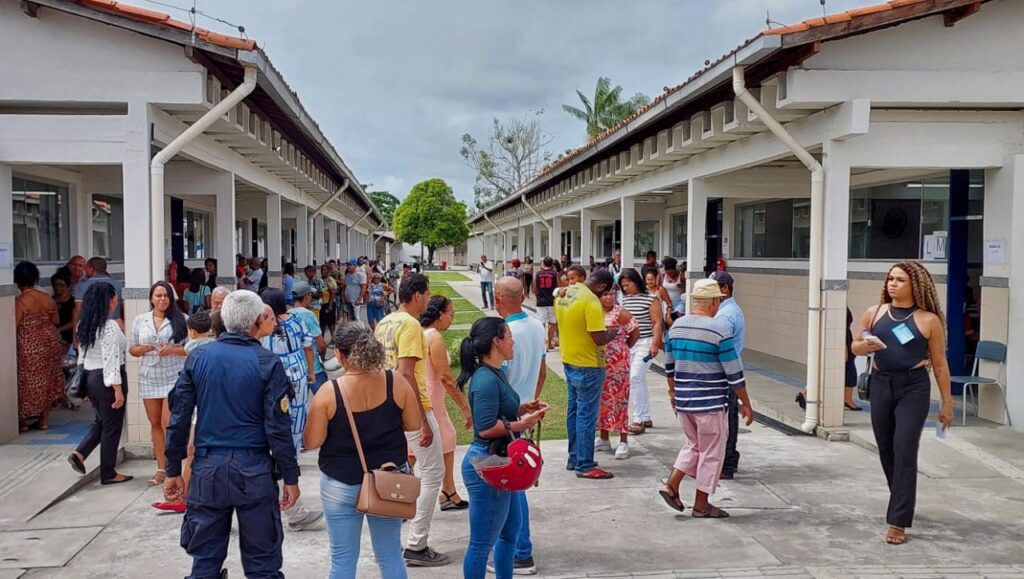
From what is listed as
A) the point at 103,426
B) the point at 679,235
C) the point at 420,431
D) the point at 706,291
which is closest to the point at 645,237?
the point at 679,235

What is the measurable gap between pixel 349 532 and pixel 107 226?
10.1 m

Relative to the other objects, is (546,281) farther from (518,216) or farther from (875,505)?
(518,216)

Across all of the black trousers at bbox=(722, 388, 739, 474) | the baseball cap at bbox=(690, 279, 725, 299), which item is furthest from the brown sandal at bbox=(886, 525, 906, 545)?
the baseball cap at bbox=(690, 279, 725, 299)

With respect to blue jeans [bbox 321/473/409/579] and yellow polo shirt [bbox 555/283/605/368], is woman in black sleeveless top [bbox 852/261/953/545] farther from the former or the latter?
blue jeans [bbox 321/473/409/579]

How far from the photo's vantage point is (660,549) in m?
5.16

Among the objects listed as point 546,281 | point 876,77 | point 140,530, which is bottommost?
point 140,530

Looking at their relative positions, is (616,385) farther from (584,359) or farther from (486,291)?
(486,291)

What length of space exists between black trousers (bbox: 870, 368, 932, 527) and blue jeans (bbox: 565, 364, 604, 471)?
84.4 inches

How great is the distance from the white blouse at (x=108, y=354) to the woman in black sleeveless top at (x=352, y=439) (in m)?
3.31

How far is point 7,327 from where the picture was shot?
25.3 feet

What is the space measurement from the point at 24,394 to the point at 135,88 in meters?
3.36

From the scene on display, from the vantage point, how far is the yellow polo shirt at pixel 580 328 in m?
6.47

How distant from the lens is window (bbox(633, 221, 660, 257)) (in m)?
20.5

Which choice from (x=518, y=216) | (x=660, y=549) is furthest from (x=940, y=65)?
(x=518, y=216)
